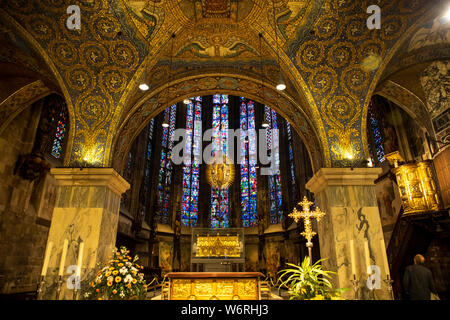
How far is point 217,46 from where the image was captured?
8.40 m

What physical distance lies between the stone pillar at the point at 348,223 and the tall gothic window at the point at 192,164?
13326 mm

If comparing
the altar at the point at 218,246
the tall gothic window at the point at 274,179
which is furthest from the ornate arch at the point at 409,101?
the tall gothic window at the point at 274,179

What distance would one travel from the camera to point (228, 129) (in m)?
21.8

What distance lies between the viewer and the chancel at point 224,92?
6.61 meters

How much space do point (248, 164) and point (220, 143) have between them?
8.98 feet

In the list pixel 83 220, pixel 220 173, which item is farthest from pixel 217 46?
pixel 83 220

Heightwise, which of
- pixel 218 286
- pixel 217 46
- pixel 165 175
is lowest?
pixel 218 286

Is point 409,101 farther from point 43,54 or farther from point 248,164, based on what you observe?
point 248,164

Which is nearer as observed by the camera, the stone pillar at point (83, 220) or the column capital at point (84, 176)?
the stone pillar at point (83, 220)

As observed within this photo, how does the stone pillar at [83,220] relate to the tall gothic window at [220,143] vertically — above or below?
below

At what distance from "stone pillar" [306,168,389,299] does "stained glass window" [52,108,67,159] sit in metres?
10.1

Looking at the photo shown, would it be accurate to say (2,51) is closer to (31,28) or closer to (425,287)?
(31,28)

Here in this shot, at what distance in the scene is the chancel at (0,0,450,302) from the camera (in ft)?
21.7

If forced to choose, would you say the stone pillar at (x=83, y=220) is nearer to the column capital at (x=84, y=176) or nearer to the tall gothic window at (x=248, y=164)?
the column capital at (x=84, y=176)
